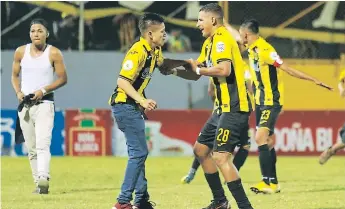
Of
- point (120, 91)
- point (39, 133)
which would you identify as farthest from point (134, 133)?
point (39, 133)

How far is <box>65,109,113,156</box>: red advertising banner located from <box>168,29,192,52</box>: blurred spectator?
509cm

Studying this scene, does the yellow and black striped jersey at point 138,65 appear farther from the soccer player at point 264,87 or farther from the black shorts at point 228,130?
the soccer player at point 264,87

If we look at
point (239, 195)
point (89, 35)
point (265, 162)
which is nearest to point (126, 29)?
point (89, 35)

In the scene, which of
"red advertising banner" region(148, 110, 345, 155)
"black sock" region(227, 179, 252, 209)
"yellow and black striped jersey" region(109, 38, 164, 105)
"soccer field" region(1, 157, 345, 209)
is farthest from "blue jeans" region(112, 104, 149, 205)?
"red advertising banner" region(148, 110, 345, 155)

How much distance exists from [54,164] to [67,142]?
Answer: 332cm

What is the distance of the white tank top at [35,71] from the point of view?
44.8 ft

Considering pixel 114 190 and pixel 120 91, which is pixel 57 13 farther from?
pixel 120 91

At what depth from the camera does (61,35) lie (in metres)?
28.2

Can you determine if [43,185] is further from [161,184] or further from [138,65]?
[138,65]

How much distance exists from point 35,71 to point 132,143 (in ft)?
11.4

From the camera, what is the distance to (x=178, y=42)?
28719 millimetres

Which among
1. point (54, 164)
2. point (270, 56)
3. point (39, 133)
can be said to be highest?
point (270, 56)

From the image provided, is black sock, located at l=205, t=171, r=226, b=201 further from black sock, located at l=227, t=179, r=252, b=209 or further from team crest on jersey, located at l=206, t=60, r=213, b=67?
team crest on jersey, located at l=206, t=60, r=213, b=67

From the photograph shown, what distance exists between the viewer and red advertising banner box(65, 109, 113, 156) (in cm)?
2384
